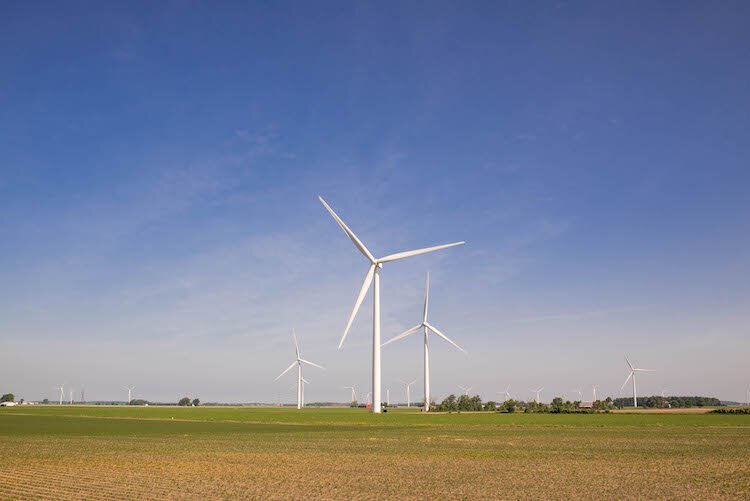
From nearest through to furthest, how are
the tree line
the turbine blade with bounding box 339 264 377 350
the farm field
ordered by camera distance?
1. the farm field
2. the turbine blade with bounding box 339 264 377 350
3. the tree line

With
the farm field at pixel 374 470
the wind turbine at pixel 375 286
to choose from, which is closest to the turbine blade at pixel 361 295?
the wind turbine at pixel 375 286

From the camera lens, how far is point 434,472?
2762cm

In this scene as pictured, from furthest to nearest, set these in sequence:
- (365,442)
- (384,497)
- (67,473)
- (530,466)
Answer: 1. (365,442)
2. (530,466)
3. (67,473)
4. (384,497)

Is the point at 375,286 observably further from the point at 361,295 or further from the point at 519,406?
the point at 519,406

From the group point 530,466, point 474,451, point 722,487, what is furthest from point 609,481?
point 474,451

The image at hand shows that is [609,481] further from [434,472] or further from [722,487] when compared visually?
[434,472]

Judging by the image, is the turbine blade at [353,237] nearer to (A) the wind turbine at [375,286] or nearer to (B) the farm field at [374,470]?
(A) the wind turbine at [375,286]

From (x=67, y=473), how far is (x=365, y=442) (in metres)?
23.3

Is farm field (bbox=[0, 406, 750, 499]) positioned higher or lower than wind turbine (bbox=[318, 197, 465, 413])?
lower

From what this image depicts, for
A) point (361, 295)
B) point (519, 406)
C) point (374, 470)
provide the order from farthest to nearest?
point (519, 406), point (361, 295), point (374, 470)

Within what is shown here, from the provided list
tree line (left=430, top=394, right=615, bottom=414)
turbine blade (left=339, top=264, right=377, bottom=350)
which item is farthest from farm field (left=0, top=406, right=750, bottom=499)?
Answer: tree line (left=430, top=394, right=615, bottom=414)

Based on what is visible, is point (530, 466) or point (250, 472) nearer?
point (250, 472)

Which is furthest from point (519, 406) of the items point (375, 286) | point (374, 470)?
point (374, 470)

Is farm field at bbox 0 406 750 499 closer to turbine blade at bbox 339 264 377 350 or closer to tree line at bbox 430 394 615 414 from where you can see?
turbine blade at bbox 339 264 377 350
